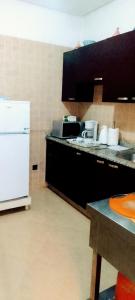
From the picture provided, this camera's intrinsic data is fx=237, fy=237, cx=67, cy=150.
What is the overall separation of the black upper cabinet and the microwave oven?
0.38 meters

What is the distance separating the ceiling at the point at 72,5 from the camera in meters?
3.09

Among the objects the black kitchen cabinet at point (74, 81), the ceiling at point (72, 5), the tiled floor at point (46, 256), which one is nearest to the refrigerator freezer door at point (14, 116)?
the black kitchen cabinet at point (74, 81)

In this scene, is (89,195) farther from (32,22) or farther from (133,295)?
(32,22)

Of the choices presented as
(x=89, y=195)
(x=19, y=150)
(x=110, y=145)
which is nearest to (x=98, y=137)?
(x=110, y=145)

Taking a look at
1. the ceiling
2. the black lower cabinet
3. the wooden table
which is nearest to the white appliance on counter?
the black lower cabinet

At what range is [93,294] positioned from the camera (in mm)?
1521

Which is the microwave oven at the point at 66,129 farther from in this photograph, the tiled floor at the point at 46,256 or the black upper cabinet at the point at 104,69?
the tiled floor at the point at 46,256

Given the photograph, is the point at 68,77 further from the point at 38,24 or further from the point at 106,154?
the point at 106,154

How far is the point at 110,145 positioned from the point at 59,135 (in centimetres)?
78

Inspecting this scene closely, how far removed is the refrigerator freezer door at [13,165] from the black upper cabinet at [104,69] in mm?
1096

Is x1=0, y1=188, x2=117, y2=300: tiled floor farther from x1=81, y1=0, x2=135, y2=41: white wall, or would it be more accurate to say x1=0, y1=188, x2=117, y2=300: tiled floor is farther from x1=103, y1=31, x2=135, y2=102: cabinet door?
x1=81, y1=0, x2=135, y2=41: white wall

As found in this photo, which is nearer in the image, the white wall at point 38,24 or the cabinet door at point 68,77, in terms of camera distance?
the white wall at point 38,24

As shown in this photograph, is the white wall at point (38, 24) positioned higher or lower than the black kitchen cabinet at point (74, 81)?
higher

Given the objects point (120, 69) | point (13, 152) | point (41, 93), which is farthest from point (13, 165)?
point (120, 69)
